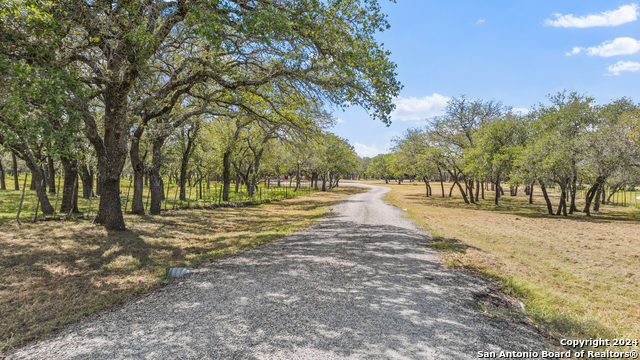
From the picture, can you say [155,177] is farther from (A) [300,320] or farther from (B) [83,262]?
→ (A) [300,320]

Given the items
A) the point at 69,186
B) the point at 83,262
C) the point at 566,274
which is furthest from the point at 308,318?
the point at 69,186

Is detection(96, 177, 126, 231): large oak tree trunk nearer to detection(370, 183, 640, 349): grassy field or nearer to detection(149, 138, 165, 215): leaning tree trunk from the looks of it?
detection(149, 138, 165, 215): leaning tree trunk

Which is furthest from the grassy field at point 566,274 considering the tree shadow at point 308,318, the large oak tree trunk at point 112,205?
the large oak tree trunk at point 112,205

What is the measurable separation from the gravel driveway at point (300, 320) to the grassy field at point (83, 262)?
0.57m

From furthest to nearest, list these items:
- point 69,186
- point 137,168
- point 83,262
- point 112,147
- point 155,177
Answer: point 155,177
point 137,168
point 69,186
point 112,147
point 83,262

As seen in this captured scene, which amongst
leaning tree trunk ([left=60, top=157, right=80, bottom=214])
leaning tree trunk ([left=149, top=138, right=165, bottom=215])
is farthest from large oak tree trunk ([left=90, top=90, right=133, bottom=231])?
leaning tree trunk ([left=149, top=138, right=165, bottom=215])

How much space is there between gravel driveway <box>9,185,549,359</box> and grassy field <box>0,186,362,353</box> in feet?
1.86

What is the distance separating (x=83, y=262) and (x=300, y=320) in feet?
19.1

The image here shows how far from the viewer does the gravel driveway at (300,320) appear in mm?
3270

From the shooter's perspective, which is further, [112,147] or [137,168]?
[137,168]

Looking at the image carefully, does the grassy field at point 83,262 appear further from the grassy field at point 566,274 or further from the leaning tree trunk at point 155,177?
the grassy field at point 566,274

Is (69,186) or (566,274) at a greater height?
(69,186)

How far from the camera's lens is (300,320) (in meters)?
3.95

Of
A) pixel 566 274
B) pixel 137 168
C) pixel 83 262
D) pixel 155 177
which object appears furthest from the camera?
pixel 155 177
